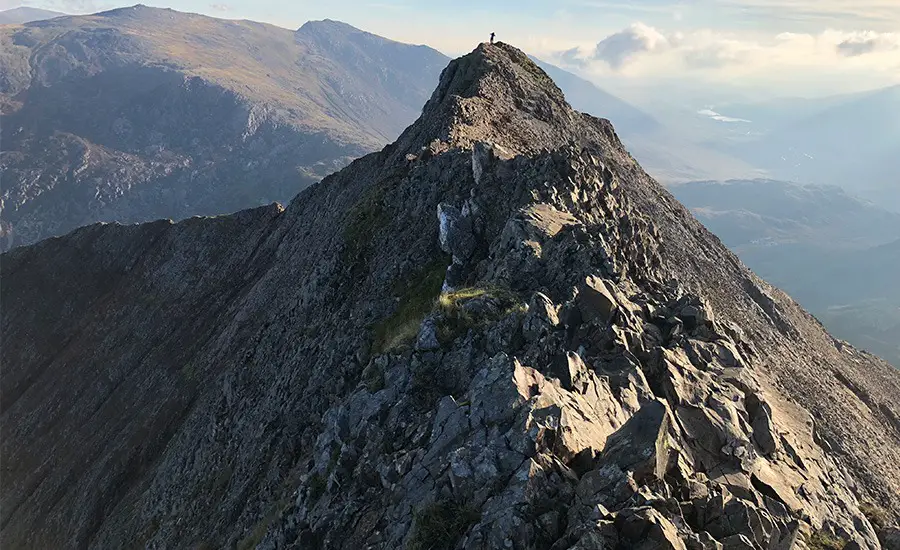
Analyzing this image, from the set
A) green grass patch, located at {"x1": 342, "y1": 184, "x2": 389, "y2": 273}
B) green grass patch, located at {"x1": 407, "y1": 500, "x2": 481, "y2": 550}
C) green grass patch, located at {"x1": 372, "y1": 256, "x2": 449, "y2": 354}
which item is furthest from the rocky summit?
green grass patch, located at {"x1": 372, "y1": 256, "x2": 449, "y2": 354}

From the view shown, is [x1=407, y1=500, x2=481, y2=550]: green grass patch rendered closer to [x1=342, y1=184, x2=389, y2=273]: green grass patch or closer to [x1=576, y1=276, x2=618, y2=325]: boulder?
[x1=576, y1=276, x2=618, y2=325]: boulder

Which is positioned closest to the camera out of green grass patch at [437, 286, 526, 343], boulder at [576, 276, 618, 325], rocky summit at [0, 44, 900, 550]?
rocky summit at [0, 44, 900, 550]

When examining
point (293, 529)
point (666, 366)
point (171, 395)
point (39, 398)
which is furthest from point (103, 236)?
point (666, 366)

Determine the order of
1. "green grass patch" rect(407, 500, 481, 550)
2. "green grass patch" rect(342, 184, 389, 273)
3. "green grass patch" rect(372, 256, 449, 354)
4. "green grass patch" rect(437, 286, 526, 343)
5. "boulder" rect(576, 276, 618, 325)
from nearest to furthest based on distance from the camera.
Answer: "green grass patch" rect(407, 500, 481, 550), "boulder" rect(576, 276, 618, 325), "green grass patch" rect(437, 286, 526, 343), "green grass patch" rect(372, 256, 449, 354), "green grass patch" rect(342, 184, 389, 273)

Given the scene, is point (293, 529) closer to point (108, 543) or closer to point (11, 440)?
point (108, 543)

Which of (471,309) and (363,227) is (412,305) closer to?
(471,309)

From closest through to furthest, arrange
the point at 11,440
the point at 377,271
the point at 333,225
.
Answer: the point at 377,271 → the point at 333,225 → the point at 11,440
